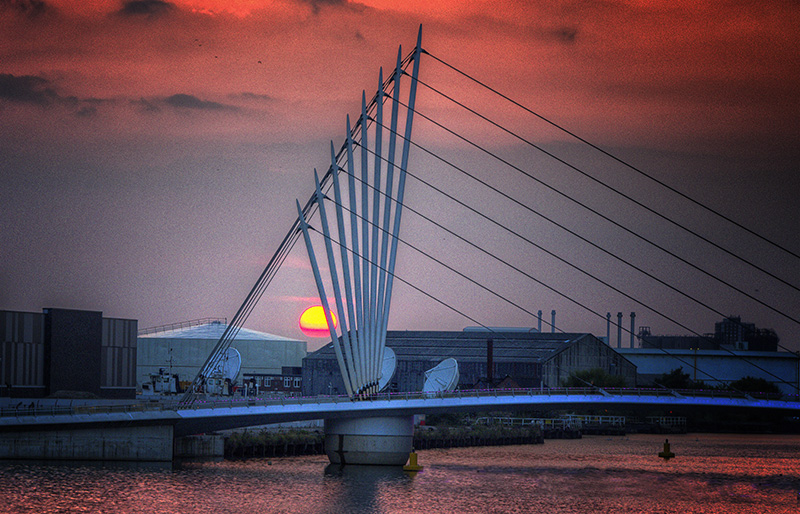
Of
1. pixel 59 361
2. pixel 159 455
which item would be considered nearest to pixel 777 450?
pixel 159 455

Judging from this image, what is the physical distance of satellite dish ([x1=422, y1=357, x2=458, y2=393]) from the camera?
3590 inches

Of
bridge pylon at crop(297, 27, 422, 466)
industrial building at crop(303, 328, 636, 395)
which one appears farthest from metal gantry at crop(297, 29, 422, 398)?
industrial building at crop(303, 328, 636, 395)

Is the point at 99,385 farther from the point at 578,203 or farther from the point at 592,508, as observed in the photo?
the point at 592,508

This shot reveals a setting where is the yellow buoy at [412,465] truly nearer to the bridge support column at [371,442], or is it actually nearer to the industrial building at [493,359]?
the bridge support column at [371,442]

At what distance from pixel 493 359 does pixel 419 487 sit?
6781 centimetres

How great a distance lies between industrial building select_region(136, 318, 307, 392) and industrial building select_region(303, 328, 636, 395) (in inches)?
542

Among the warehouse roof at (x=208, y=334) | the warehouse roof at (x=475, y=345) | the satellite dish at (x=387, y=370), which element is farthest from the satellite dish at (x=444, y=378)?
the warehouse roof at (x=208, y=334)

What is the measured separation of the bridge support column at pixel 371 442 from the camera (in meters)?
73.9

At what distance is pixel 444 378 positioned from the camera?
93.7m

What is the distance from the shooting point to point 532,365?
12850 centimetres

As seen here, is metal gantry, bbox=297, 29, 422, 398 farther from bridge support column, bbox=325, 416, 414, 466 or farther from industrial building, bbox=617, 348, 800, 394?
industrial building, bbox=617, 348, 800, 394

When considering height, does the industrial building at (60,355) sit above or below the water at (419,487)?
above

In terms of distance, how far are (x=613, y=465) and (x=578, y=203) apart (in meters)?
19.9

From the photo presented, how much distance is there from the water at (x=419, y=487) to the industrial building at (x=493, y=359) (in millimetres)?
42001
